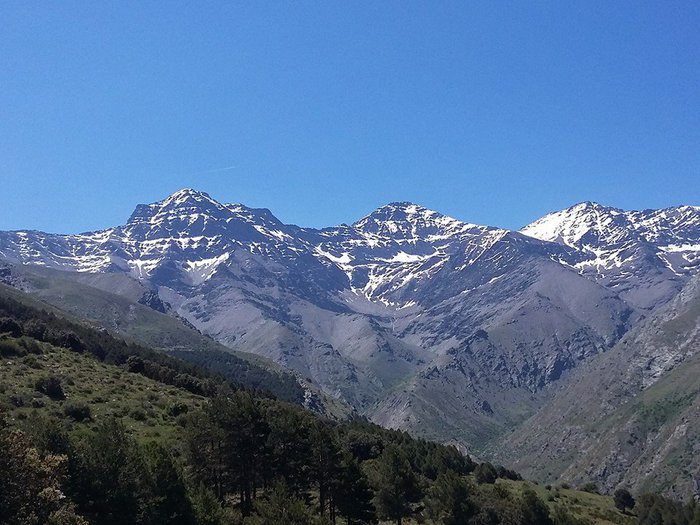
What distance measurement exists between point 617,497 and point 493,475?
33.8 m

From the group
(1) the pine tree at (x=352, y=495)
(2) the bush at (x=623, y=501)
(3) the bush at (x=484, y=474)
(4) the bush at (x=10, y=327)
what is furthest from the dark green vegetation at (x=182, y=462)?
(2) the bush at (x=623, y=501)

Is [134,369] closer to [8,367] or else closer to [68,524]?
[8,367]

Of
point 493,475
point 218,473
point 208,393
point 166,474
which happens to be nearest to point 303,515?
point 166,474

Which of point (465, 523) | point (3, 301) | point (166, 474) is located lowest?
point (465, 523)

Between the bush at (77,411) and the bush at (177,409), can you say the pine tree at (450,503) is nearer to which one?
the bush at (177,409)

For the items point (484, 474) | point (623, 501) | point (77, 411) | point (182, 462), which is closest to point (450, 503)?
point (182, 462)

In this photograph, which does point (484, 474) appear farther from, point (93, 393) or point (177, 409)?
point (93, 393)

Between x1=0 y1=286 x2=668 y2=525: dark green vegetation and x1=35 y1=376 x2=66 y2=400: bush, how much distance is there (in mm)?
179

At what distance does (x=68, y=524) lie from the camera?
32406mm

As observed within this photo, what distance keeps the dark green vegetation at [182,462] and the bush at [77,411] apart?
0.15 metres

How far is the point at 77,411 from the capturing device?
84.7 m

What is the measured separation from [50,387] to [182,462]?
29.2m

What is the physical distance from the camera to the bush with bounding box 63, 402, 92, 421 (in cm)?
8400

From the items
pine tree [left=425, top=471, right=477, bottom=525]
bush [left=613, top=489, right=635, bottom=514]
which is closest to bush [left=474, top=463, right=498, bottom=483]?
bush [left=613, top=489, right=635, bottom=514]
